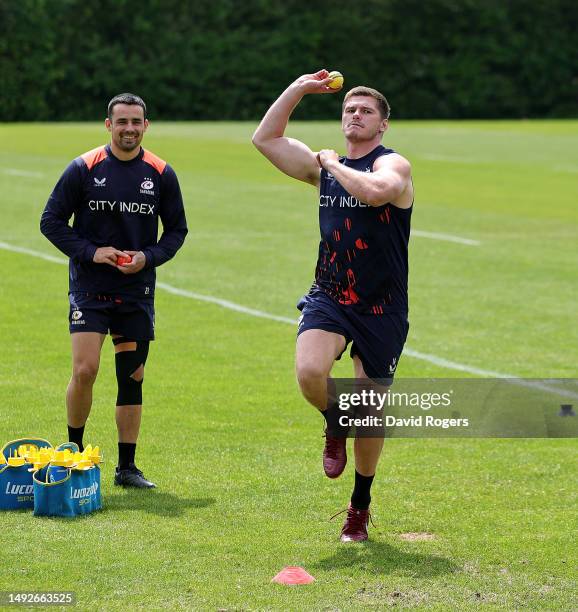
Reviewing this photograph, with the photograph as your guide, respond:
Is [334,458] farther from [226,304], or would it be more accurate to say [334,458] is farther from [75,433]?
[226,304]

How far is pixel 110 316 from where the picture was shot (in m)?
8.70

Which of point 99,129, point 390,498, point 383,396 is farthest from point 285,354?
point 99,129

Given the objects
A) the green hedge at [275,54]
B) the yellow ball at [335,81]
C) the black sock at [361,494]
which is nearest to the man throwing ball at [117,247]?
the yellow ball at [335,81]

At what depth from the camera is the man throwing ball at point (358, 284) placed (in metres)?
7.65

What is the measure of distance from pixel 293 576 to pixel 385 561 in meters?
0.68

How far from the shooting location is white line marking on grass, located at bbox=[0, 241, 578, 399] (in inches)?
479

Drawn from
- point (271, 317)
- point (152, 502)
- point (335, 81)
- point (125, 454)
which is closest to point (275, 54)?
point (271, 317)

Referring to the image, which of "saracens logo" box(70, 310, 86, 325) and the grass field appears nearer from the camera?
the grass field

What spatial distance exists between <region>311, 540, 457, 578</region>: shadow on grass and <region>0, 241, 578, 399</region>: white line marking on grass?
4.53 meters

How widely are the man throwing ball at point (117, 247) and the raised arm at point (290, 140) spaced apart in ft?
2.82

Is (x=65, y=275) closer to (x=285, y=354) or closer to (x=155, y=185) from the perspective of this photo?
(x=285, y=354)

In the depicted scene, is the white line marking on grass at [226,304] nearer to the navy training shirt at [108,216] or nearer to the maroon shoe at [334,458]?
the navy training shirt at [108,216]

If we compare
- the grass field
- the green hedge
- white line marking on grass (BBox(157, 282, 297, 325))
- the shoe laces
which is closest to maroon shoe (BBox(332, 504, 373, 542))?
the shoe laces

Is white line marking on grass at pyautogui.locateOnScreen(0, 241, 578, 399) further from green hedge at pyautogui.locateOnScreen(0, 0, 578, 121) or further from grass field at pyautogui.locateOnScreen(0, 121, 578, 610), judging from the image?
green hedge at pyautogui.locateOnScreen(0, 0, 578, 121)
